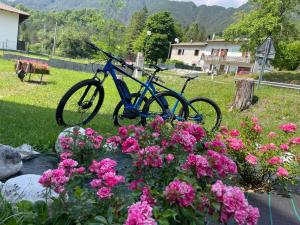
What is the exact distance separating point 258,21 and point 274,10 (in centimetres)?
160

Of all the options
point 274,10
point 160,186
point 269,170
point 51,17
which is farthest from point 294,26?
point 51,17

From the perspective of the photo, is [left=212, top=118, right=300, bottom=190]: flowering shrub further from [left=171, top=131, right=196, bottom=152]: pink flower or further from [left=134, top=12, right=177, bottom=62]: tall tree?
[left=134, top=12, right=177, bottom=62]: tall tree

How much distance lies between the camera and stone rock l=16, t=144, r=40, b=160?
372 centimetres

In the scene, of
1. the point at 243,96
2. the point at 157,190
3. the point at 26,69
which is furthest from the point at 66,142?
the point at 26,69

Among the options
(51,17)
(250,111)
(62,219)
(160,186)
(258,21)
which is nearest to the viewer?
(62,219)

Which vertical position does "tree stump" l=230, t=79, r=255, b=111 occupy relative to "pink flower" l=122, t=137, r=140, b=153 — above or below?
below

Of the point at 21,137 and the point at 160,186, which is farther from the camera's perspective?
the point at 21,137

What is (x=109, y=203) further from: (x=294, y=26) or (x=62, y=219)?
(x=294, y=26)

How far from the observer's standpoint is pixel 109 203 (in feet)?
6.04

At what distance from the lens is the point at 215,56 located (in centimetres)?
5906

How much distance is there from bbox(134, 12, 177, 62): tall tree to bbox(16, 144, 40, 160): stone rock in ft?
193

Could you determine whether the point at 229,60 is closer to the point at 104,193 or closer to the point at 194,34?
the point at 194,34

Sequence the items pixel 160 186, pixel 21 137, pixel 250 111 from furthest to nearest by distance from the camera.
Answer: pixel 250 111 → pixel 21 137 → pixel 160 186

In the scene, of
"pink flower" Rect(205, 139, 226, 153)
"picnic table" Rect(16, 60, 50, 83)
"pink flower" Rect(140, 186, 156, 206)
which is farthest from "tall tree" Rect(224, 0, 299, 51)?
"pink flower" Rect(140, 186, 156, 206)
